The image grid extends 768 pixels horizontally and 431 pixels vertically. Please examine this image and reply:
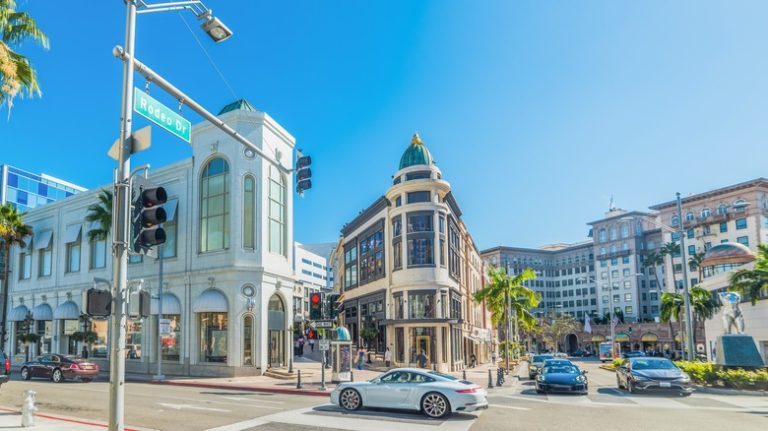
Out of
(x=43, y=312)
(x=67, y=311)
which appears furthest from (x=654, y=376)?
(x=43, y=312)

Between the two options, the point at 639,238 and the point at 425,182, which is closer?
the point at 425,182

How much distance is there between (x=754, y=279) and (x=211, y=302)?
1299 inches

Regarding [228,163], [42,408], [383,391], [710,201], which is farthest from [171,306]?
[710,201]

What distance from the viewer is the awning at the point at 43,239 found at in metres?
44.7

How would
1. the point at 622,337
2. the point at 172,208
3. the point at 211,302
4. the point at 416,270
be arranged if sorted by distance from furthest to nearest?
the point at 622,337 < the point at 416,270 < the point at 172,208 < the point at 211,302

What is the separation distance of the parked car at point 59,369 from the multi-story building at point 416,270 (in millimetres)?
20929

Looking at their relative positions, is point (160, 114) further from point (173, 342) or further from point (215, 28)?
point (173, 342)

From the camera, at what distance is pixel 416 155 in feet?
148

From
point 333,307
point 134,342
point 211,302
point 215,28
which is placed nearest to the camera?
point 215,28

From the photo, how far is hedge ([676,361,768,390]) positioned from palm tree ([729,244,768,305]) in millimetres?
12749

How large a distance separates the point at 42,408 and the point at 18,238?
31075 millimetres

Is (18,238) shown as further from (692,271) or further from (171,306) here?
(692,271)

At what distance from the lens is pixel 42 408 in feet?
57.7

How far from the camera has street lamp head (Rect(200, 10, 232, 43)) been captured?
38.1ft
